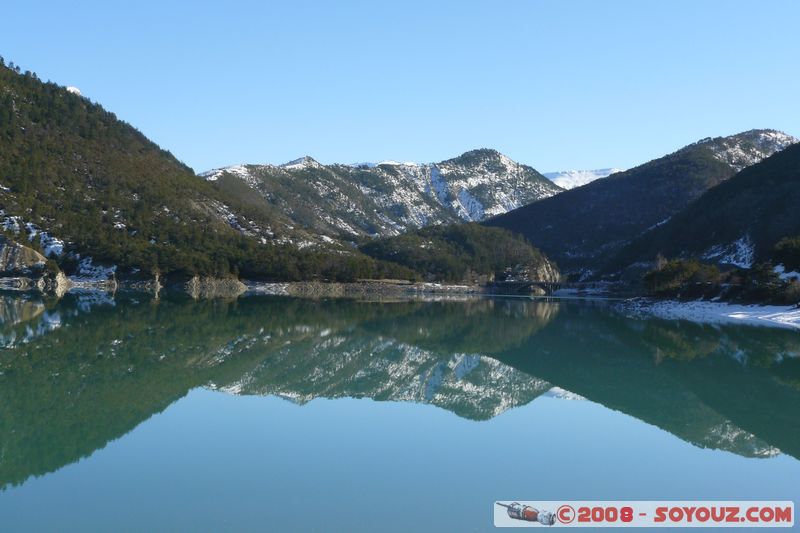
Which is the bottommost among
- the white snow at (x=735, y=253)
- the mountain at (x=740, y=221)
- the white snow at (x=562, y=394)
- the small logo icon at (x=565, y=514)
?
the white snow at (x=562, y=394)

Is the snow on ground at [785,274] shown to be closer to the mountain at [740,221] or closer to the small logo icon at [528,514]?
the mountain at [740,221]

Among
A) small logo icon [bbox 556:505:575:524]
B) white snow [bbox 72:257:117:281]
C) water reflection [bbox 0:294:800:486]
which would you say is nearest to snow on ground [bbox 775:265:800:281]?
water reflection [bbox 0:294:800:486]

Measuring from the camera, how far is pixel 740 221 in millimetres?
133500

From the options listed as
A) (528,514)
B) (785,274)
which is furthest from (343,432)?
(785,274)

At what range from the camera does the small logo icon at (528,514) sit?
10.6m

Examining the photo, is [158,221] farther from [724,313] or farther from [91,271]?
[724,313]

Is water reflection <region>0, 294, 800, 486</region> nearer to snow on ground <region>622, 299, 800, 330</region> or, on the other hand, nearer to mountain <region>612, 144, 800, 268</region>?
snow on ground <region>622, 299, 800, 330</region>

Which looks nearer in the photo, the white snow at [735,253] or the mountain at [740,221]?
the white snow at [735,253]

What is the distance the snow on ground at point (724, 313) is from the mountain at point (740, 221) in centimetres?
2845

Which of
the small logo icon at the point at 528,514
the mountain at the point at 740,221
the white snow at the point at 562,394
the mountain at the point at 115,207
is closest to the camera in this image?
the small logo icon at the point at 528,514

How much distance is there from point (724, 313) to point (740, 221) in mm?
71869

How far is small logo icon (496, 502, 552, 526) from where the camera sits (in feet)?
34.8

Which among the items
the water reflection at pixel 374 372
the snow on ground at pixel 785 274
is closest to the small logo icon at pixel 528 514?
the water reflection at pixel 374 372

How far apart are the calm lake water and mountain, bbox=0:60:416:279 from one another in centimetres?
8583
